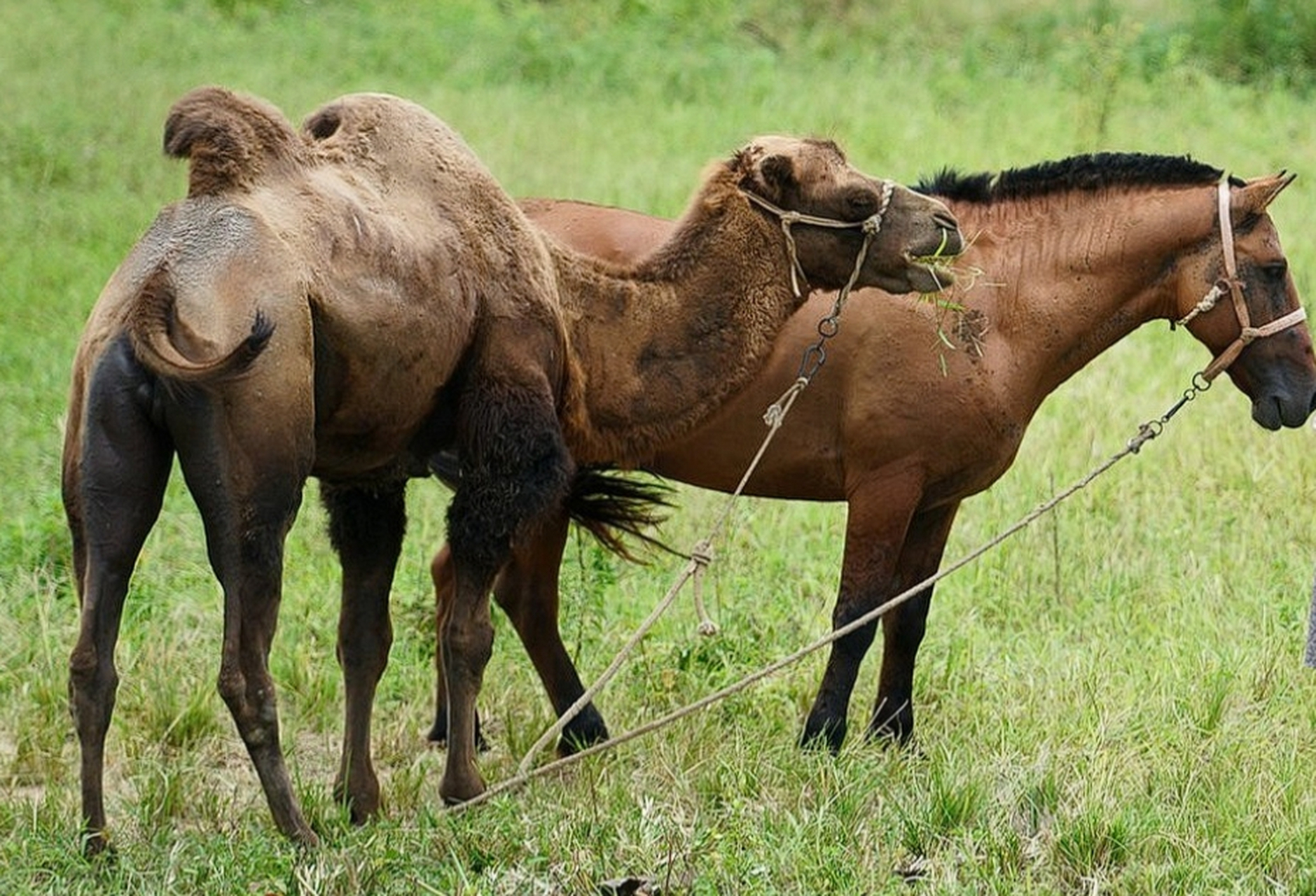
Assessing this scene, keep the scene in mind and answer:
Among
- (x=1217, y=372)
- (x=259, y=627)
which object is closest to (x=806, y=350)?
(x=1217, y=372)

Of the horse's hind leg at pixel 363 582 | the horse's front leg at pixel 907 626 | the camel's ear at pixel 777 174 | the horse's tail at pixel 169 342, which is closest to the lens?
the horse's tail at pixel 169 342

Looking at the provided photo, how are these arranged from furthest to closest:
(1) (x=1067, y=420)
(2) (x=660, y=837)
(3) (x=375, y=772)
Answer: (1) (x=1067, y=420) → (3) (x=375, y=772) → (2) (x=660, y=837)

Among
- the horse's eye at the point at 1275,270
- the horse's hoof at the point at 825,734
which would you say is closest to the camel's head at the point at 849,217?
the horse's eye at the point at 1275,270

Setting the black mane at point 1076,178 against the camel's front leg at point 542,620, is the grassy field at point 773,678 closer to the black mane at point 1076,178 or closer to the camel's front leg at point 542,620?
the camel's front leg at point 542,620

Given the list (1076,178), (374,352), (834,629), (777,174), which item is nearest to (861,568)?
(834,629)

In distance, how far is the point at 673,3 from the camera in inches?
782

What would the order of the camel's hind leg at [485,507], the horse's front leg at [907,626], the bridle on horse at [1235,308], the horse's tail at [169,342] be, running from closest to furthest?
the horse's tail at [169,342], the camel's hind leg at [485,507], the bridle on horse at [1235,308], the horse's front leg at [907,626]

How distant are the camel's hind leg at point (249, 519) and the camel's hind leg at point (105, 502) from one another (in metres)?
0.10

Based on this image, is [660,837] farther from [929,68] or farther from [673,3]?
[673,3]

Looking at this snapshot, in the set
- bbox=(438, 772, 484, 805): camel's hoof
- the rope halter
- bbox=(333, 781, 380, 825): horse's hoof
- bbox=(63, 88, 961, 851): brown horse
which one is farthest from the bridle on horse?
bbox=(333, 781, 380, 825): horse's hoof

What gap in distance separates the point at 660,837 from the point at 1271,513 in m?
4.46

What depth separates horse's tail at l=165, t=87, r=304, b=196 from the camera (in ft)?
17.4

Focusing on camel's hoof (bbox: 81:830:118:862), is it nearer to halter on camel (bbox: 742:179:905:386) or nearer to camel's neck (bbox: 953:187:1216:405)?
halter on camel (bbox: 742:179:905:386)

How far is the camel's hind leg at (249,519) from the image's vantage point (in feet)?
16.5
